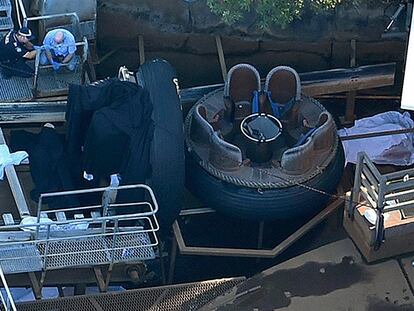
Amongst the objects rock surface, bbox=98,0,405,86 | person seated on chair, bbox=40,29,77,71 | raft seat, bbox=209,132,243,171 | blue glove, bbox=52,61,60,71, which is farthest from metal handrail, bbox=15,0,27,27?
raft seat, bbox=209,132,243,171

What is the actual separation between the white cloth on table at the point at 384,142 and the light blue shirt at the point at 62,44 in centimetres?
364

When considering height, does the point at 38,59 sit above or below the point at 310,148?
above

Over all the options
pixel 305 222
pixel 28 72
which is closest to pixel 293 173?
pixel 305 222

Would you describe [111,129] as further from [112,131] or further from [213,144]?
[213,144]

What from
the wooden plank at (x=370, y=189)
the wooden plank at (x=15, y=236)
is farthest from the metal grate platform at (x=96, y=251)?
the wooden plank at (x=370, y=189)

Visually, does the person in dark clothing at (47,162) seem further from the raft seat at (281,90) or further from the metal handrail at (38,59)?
Answer: the raft seat at (281,90)

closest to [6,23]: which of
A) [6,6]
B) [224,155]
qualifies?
[6,6]

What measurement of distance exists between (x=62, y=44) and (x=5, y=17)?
3.80 ft

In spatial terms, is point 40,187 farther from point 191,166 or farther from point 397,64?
point 397,64

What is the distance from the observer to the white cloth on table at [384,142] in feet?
37.8

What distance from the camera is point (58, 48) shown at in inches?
427

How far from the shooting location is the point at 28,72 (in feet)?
36.2

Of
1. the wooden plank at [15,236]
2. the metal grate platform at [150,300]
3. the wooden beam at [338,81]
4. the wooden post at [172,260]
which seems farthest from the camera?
the wooden beam at [338,81]

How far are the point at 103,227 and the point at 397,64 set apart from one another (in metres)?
5.15
